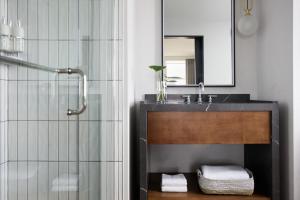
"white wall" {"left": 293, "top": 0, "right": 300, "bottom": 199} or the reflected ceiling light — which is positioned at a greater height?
the reflected ceiling light

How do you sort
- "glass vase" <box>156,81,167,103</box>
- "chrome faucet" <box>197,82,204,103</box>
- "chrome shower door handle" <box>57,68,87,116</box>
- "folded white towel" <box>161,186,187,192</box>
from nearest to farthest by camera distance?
"chrome shower door handle" <box>57,68,87,116</box> → "folded white towel" <box>161,186,187,192</box> → "glass vase" <box>156,81,167,103</box> → "chrome faucet" <box>197,82,204,103</box>

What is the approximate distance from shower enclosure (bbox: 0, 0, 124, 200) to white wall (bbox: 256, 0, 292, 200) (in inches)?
42.0

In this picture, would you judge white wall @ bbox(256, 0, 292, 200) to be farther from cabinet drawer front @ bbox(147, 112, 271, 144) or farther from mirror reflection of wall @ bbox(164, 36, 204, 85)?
mirror reflection of wall @ bbox(164, 36, 204, 85)

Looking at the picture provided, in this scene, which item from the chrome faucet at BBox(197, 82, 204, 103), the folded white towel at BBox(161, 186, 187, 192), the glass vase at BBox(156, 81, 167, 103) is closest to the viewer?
the folded white towel at BBox(161, 186, 187, 192)

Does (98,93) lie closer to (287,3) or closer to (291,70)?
(291,70)

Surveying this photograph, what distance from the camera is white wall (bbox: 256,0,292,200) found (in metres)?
1.84

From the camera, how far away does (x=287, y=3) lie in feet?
6.17

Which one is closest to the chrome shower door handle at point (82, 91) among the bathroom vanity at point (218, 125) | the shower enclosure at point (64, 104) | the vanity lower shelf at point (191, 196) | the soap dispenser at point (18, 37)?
the shower enclosure at point (64, 104)

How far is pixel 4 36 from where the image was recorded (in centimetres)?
90

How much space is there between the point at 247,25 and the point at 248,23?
2 cm

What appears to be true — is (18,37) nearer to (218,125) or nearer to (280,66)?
(218,125)

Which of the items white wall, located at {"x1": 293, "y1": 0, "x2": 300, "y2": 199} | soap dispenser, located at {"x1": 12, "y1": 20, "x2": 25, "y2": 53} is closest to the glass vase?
white wall, located at {"x1": 293, "y1": 0, "x2": 300, "y2": 199}

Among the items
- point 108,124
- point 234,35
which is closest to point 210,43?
point 234,35

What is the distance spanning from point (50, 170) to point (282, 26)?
1700 mm
